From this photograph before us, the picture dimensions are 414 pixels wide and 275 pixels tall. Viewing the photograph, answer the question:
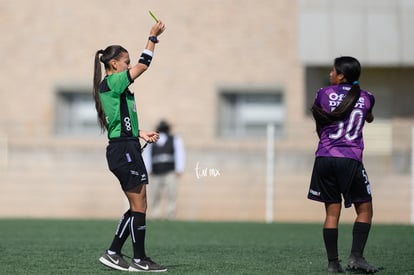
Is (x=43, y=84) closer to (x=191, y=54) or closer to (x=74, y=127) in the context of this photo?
(x=74, y=127)

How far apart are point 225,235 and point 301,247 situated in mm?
2867

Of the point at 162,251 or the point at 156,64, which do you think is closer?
the point at 162,251

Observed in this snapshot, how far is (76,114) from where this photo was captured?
26000mm

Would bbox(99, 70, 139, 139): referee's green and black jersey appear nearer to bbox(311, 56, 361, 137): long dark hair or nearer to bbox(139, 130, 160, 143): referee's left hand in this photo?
bbox(139, 130, 160, 143): referee's left hand

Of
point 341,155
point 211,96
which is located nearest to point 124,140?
point 341,155

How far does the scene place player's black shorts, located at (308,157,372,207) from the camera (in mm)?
9094

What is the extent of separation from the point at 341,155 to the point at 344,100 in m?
0.51

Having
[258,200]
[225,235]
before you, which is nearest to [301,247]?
[225,235]

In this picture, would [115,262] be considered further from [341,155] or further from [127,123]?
[341,155]

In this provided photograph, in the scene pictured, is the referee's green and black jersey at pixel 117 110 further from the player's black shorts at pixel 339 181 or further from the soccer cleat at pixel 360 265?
the soccer cleat at pixel 360 265

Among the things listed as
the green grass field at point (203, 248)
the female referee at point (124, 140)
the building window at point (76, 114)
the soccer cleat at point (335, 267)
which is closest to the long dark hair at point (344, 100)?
the soccer cleat at point (335, 267)

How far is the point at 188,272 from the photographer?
9.05 m

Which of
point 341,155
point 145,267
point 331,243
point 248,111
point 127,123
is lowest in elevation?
point 145,267

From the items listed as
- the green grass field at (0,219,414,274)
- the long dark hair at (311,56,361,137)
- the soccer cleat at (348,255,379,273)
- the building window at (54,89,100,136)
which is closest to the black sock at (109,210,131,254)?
the green grass field at (0,219,414,274)
